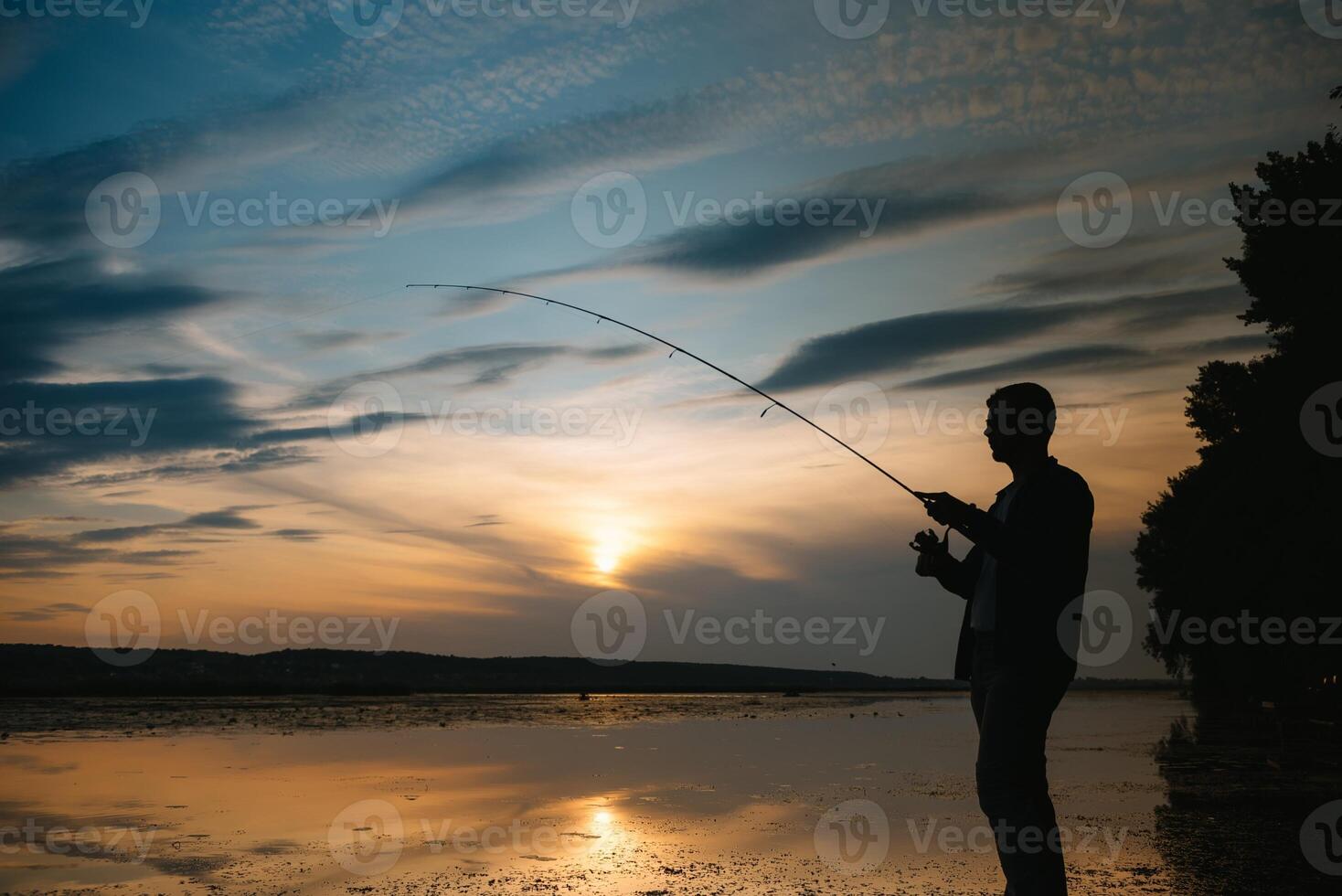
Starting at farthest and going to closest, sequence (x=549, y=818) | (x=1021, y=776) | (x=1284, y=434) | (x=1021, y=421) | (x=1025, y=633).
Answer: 1. (x=1284, y=434)
2. (x=549, y=818)
3. (x=1021, y=421)
4. (x=1025, y=633)
5. (x=1021, y=776)

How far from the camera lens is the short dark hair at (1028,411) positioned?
5.34 meters

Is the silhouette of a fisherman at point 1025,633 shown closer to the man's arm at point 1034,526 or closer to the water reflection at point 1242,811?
the man's arm at point 1034,526

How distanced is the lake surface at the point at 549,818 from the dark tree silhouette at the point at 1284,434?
5.09 metres

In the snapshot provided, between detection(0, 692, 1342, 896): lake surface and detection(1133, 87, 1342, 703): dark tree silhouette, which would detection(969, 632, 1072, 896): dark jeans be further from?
detection(1133, 87, 1342, 703): dark tree silhouette

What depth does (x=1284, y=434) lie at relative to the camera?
23141 millimetres

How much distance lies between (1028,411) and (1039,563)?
827 mm

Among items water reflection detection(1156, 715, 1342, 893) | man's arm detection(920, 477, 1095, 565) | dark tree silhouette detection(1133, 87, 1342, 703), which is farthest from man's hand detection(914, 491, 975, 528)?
dark tree silhouette detection(1133, 87, 1342, 703)

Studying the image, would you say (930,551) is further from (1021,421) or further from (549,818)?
(549,818)

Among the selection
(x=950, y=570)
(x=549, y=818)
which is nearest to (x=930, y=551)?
(x=950, y=570)

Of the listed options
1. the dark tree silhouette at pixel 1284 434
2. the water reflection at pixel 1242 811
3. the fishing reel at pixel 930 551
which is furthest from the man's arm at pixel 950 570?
the dark tree silhouette at pixel 1284 434

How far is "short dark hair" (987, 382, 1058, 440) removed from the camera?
534cm

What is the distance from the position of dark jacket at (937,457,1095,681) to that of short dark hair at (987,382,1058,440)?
0.32m

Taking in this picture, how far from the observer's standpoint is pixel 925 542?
5.61 metres

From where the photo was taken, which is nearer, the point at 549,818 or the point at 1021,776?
the point at 1021,776
